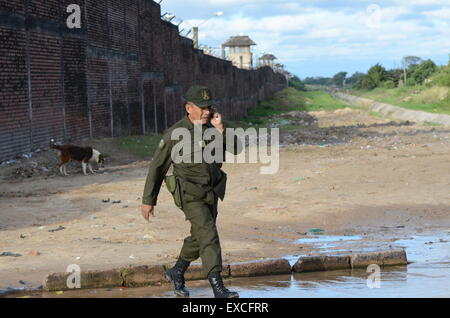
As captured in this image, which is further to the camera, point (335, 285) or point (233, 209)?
point (233, 209)

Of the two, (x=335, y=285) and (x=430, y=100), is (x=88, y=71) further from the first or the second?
(x=430, y=100)

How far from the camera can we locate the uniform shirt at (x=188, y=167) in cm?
664

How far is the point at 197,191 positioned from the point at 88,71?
1748cm

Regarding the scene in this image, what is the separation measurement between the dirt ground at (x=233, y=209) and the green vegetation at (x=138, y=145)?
1.66 meters

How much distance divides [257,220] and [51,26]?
10.6 metres

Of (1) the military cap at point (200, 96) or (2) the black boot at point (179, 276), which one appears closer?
(1) the military cap at point (200, 96)

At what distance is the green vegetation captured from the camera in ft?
76.0

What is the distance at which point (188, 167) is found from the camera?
6.66 metres

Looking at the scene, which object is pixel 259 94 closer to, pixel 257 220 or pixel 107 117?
pixel 107 117

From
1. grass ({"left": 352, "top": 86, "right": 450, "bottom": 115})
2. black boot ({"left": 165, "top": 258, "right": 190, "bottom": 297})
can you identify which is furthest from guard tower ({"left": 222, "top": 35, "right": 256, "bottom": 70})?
black boot ({"left": 165, "top": 258, "right": 190, "bottom": 297})

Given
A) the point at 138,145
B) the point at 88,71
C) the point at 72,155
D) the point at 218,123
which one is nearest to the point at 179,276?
the point at 218,123

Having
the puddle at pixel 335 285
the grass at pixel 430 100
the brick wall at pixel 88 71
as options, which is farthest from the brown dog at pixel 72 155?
the grass at pixel 430 100

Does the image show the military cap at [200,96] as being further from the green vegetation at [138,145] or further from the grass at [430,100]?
the grass at [430,100]

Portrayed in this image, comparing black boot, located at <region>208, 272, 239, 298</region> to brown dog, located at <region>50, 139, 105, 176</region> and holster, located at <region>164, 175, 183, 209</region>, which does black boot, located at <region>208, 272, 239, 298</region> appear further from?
brown dog, located at <region>50, 139, 105, 176</region>
